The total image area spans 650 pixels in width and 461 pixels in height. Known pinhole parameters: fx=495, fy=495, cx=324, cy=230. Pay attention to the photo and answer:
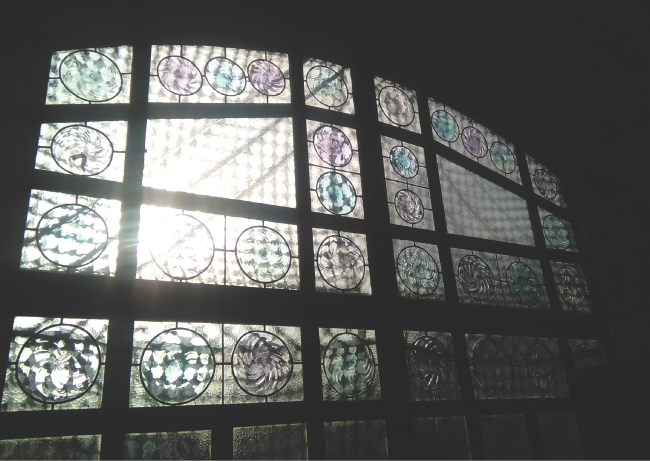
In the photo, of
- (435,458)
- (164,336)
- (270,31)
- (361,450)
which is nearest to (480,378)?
(361,450)

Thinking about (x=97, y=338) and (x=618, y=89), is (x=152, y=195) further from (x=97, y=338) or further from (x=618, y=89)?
(x=618, y=89)

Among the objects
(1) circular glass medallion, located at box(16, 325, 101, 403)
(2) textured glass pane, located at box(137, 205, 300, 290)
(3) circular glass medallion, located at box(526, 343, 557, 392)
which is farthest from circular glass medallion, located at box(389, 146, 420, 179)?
(1) circular glass medallion, located at box(16, 325, 101, 403)

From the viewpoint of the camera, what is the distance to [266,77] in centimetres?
391

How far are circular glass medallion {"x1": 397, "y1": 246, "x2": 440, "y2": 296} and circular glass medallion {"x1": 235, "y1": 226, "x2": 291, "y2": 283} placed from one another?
0.97 m

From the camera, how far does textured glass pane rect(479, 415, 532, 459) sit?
3.70m

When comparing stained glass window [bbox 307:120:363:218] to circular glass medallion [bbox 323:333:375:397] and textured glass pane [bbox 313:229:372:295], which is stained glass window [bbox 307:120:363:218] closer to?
textured glass pane [bbox 313:229:372:295]

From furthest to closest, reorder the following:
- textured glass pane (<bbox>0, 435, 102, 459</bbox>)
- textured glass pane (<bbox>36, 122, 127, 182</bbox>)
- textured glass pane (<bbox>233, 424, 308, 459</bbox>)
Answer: textured glass pane (<bbox>36, 122, 127, 182</bbox>), textured glass pane (<bbox>233, 424, 308, 459</bbox>), textured glass pane (<bbox>0, 435, 102, 459</bbox>)

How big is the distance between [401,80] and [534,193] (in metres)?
1.82

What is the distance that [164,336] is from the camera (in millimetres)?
2879

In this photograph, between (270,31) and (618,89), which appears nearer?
(270,31)

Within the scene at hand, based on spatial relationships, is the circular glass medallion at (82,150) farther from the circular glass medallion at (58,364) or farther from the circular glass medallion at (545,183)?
the circular glass medallion at (545,183)

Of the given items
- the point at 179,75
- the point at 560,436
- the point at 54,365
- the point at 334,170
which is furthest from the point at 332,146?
the point at 560,436

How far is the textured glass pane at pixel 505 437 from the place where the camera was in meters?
3.70

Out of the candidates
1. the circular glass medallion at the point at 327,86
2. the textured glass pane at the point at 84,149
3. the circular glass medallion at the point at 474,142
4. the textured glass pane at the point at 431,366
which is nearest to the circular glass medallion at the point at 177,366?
the textured glass pane at the point at 84,149
